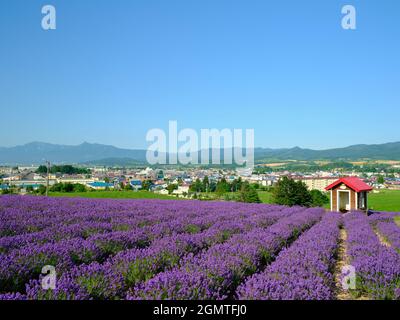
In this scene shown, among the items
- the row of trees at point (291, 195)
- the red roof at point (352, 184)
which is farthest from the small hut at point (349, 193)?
the row of trees at point (291, 195)

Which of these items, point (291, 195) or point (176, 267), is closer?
point (176, 267)

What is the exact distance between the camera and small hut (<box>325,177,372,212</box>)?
17.5 meters

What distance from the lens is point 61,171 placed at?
7631 cm

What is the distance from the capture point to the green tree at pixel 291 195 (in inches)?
1364

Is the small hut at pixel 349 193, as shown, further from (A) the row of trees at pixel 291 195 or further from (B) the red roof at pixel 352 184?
(A) the row of trees at pixel 291 195

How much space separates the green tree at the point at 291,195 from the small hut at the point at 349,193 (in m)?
15.7

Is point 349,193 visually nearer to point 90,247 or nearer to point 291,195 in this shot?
point 90,247

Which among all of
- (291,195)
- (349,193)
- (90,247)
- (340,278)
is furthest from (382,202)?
(90,247)

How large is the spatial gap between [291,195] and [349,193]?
1769cm

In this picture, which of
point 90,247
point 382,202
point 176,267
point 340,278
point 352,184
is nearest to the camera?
point 176,267

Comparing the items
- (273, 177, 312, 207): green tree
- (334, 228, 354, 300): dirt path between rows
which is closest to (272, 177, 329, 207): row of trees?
(273, 177, 312, 207): green tree

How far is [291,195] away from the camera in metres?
35.2

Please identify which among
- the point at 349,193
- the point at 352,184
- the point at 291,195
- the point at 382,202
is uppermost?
the point at 352,184
